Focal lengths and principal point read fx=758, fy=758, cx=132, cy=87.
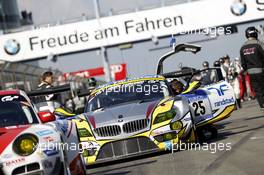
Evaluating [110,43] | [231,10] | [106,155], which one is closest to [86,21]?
[110,43]

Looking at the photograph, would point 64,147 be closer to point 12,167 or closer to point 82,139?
point 12,167

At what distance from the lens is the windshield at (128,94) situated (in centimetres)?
1188

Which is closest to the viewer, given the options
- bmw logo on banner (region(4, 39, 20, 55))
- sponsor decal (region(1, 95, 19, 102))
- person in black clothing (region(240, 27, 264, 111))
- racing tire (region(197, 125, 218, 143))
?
sponsor decal (region(1, 95, 19, 102))

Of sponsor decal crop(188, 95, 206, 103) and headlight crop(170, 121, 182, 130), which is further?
sponsor decal crop(188, 95, 206, 103)

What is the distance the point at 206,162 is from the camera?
29.8ft

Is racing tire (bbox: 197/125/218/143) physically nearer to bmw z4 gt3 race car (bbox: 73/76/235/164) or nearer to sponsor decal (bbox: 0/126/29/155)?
bmw z4 gt3 race car (bbox: 73/76/235/164)

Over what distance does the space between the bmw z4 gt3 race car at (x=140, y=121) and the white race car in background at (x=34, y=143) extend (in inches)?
80.8

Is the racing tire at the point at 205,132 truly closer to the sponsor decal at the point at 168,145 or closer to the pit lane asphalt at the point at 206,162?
the pit lane asphalt at the point at 206,162

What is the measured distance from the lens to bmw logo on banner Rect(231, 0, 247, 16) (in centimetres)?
4678

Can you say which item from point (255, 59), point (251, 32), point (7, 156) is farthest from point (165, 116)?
point (251, 32)

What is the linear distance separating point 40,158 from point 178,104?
14.1 feet

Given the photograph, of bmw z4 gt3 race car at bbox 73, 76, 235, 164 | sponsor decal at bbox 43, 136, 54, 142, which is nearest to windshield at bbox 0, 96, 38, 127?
sponsor decal at bbox 43, 136, 54, 142

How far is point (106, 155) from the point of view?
10.6m

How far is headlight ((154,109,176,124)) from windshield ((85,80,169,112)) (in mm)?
1014
